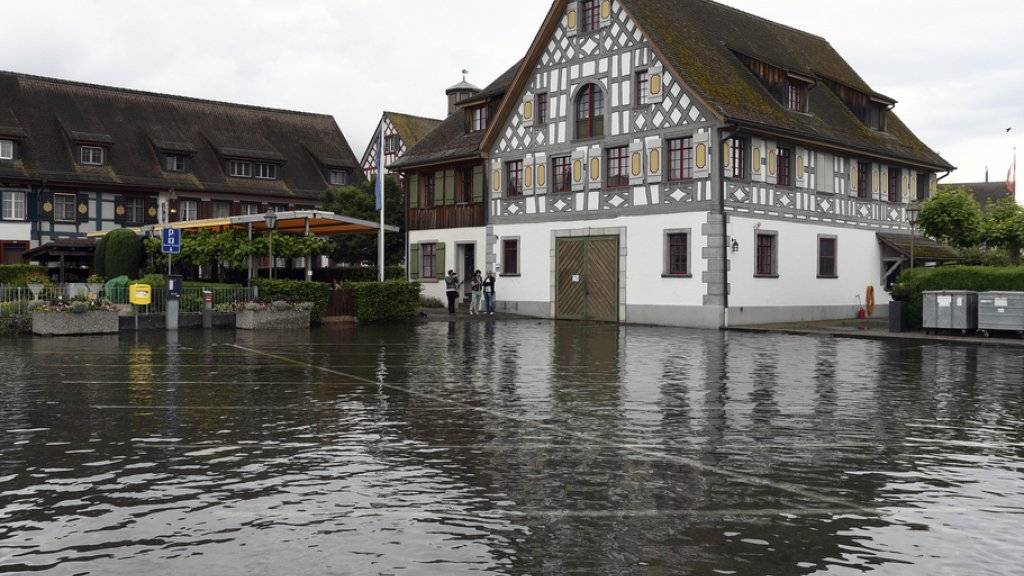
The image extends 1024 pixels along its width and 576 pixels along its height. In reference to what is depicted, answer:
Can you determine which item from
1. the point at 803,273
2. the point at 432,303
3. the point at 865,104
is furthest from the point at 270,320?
the point at 865,104

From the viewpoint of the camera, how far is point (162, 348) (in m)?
19.4

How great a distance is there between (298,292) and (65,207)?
21.7 m

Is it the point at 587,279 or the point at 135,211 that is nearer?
the point at 587,279

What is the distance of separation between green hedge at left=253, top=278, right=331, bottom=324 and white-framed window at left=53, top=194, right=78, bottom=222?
2060 cm

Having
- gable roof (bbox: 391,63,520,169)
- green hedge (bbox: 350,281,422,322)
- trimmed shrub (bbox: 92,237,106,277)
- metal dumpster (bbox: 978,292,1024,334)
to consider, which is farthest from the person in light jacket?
metal dumpster (bbox: 978,292,1024,334)

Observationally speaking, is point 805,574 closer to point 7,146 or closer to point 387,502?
point 387,502

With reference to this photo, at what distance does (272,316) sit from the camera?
2670 centimetres

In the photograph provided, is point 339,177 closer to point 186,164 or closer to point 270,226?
point 186,164

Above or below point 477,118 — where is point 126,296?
below

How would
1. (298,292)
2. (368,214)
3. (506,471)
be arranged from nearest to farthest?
1. (506,471)
2. (298,292)
3. (368,214)

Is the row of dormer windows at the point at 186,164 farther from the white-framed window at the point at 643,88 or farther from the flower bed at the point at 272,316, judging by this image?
the white-framed window at the point at 643,88

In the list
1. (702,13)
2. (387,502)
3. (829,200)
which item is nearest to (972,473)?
(387,502)

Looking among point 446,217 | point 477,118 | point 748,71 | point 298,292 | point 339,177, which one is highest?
point 748,71

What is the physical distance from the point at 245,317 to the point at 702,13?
63.3ft
